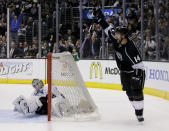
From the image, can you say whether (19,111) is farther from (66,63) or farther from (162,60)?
(162,60)

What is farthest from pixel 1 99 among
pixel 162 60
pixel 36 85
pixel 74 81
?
pixel 162 60

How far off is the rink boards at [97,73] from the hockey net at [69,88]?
10.2 ft

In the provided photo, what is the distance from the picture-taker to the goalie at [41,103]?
6473 millimetres

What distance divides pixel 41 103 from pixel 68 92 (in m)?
0.57

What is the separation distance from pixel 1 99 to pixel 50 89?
3.19m

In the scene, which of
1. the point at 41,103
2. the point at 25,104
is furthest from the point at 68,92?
the point at 25,104

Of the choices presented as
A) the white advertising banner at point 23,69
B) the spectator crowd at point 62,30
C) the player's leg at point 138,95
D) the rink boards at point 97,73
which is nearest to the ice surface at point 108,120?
the player's leg at point 138,95

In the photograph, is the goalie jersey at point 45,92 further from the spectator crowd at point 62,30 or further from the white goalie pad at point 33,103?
the spectator crowd at point 62,30

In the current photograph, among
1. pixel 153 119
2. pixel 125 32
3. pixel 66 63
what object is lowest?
pixel 153 119

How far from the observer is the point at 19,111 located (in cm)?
664

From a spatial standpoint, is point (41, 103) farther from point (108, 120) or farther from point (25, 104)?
point (108, 120)

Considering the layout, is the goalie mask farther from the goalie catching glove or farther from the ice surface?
the ice surface

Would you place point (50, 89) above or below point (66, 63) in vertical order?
below

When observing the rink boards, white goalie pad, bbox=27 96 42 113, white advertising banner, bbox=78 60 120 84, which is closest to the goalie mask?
white goalie pad, bbox=27 96 42 113
